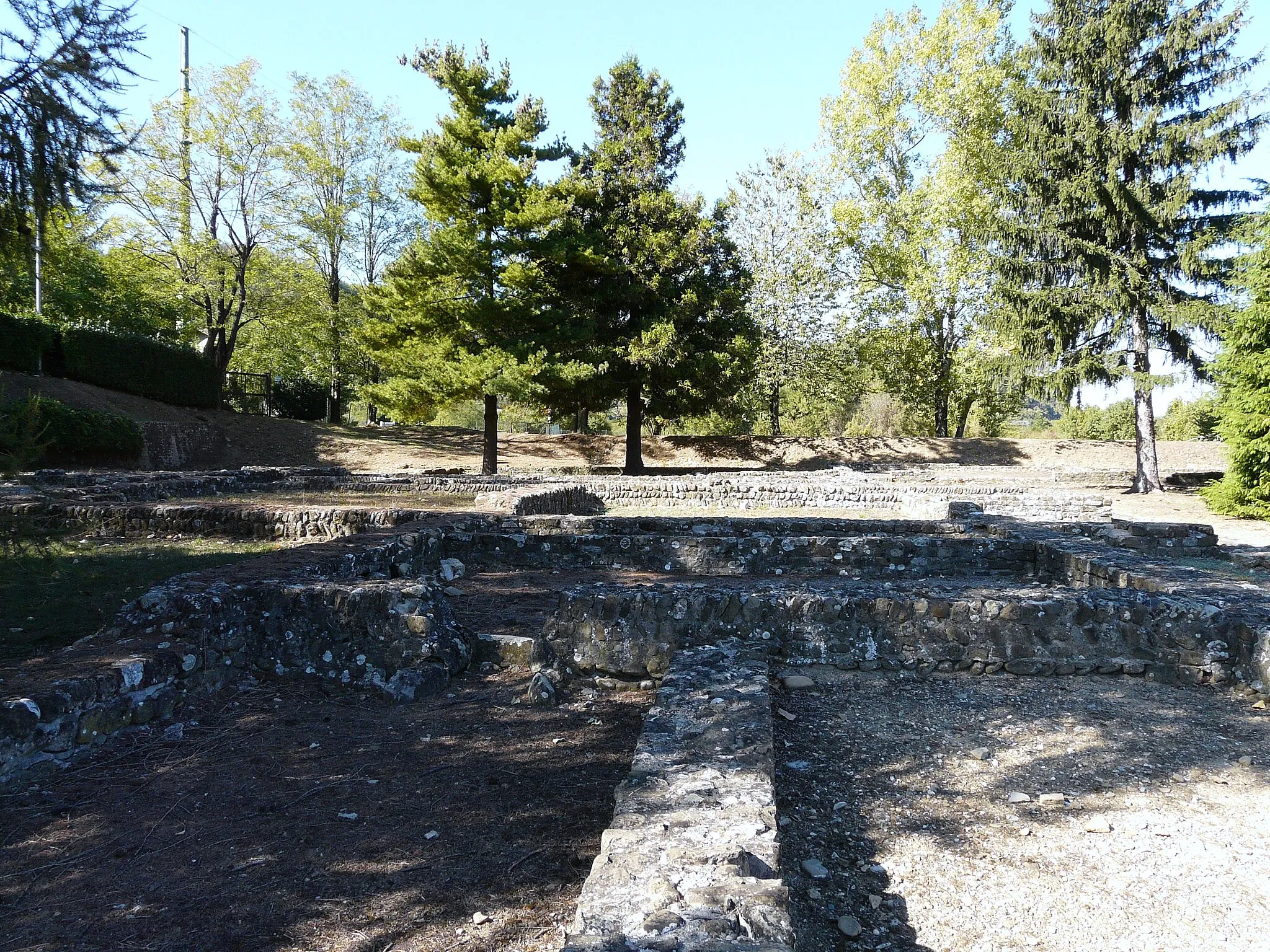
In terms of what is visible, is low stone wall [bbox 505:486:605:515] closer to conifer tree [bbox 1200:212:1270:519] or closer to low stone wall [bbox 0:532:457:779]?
low stone wall [bbox 0:532:457:779]

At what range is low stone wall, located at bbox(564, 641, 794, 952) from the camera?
6.07 feet

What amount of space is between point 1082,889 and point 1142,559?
16.4 feet

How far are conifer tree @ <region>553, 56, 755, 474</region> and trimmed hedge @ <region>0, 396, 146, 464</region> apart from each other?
11.8 meters

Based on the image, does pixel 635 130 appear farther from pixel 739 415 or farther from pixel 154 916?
pixel 154 916

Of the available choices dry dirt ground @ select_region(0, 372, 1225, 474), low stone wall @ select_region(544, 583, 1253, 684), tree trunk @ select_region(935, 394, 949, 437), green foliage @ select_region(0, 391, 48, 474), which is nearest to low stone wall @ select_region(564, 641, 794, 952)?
low stone wall @ select_region(544, 583, 1253, 684)

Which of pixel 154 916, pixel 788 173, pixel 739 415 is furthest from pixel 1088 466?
pixel 154 916

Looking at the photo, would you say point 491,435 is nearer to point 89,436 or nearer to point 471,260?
point 471,260

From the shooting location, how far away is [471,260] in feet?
66.0

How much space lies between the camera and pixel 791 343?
100ft

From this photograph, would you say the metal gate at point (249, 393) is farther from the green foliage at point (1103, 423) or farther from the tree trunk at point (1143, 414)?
the green foliage at point (1103, 423)

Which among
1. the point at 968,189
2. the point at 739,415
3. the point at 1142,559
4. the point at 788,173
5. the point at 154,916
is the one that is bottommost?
the point at 154,916

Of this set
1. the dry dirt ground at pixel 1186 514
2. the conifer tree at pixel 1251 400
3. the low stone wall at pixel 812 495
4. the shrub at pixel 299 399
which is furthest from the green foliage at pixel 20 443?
the shrub at pixel 299 399

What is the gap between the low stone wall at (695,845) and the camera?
185 cm

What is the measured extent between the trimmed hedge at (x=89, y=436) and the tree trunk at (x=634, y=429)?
13607 mm
